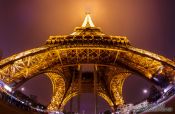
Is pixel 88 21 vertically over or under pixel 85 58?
over

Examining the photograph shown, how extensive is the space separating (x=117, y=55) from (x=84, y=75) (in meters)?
23.8

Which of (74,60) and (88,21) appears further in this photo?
(88,21)

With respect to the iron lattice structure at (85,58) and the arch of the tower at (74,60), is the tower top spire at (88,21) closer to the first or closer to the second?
the iron lattice structure at (85,58)

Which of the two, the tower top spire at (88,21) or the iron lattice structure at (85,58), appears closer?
the iron lattice structure at (85,58)

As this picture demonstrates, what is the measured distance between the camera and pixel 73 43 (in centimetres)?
5925

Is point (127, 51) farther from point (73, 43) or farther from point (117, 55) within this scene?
point (73, 43)

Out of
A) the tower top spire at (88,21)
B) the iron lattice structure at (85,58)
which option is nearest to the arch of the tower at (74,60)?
the iron lattice structure at (85,58)

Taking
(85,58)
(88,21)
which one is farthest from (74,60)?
(88,21)

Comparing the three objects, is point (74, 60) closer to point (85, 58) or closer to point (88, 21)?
point (85, 58)

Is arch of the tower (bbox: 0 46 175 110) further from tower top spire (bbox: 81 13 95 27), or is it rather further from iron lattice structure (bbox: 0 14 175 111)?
tower top spire (bbox: 81 13 95 27)

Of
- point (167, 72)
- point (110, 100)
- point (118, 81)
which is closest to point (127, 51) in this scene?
point (167, 72)

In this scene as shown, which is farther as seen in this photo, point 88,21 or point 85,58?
point 88,21

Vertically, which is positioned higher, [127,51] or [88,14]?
[88,14]

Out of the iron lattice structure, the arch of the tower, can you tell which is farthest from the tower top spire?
the arch of the tower
